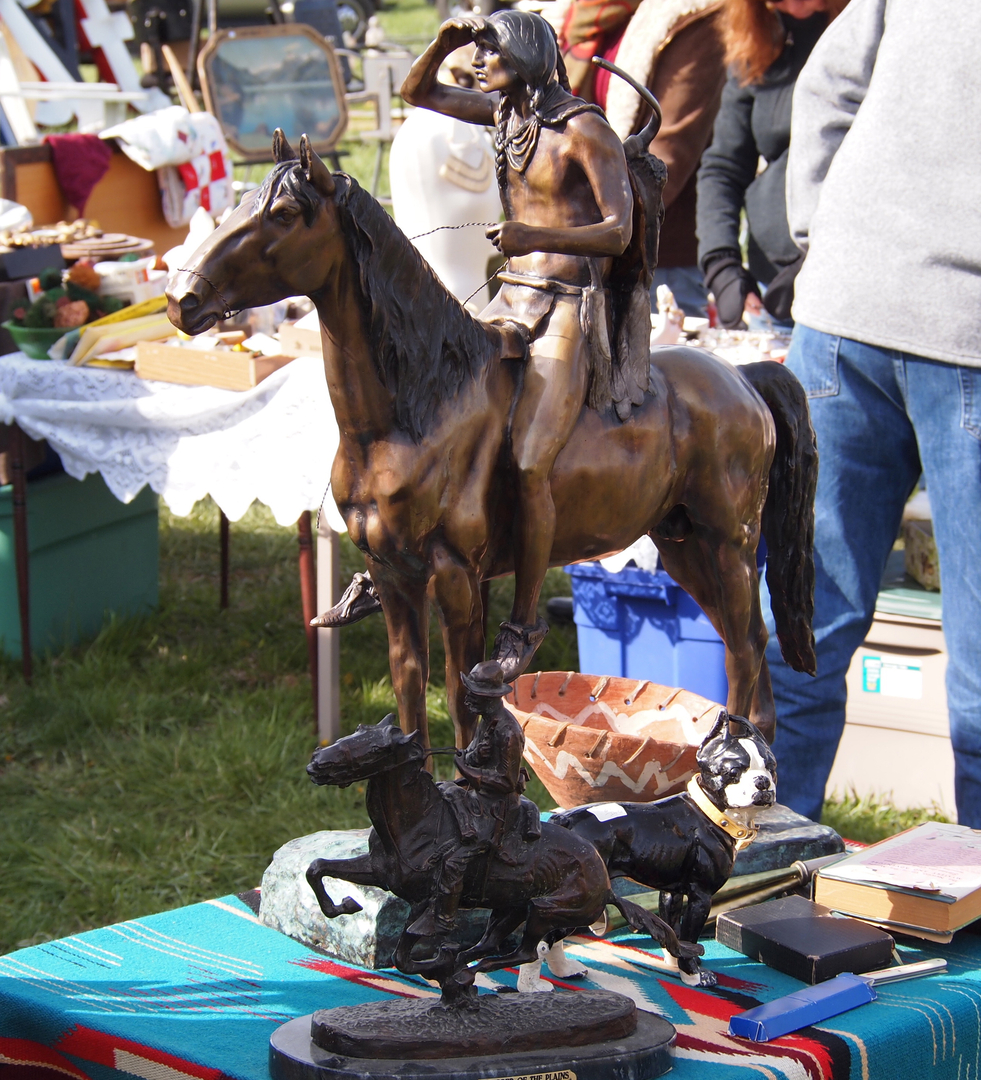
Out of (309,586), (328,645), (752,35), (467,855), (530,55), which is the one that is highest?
(752,35)

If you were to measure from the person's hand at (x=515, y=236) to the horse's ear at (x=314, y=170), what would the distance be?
212 mm

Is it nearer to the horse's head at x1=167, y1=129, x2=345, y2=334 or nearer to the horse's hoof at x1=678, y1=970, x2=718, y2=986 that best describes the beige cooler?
the horse's hoof at x1=678, y1=970, x2=718, y2=986

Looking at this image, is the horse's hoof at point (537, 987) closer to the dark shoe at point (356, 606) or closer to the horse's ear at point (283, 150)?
the dark shoe at point (356, 606)

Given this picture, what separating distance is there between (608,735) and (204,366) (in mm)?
1774

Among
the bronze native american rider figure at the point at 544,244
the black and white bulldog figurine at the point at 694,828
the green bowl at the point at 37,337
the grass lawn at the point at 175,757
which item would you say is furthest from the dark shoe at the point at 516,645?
the green bowl at the point at 37,337

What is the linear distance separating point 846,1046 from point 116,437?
8.15 ft

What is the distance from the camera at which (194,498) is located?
3.20 m

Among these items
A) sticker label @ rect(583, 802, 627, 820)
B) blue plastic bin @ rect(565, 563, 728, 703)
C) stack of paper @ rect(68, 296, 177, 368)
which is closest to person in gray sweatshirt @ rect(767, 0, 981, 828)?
blue plastic bin @ rect(565, 563, 728, 703)

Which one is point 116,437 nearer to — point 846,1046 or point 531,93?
point 531,93

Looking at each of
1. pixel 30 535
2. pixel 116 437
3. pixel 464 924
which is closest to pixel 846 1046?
pixel 464 924

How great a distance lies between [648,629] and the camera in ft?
10.3

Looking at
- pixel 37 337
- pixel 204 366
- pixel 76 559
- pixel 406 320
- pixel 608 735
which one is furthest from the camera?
pixel 76 559

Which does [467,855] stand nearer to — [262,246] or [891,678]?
[262,246]

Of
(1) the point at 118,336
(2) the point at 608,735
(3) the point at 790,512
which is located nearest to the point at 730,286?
(1) the point at 118,336
